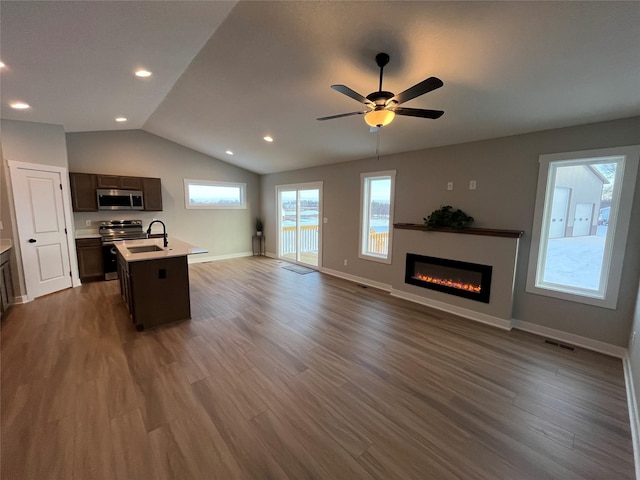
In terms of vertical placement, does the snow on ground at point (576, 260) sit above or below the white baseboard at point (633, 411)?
above

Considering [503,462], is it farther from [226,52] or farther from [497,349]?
[226,52]

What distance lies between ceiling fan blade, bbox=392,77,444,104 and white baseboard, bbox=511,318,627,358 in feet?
10.4

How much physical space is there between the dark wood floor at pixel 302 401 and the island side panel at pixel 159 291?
0.60ft

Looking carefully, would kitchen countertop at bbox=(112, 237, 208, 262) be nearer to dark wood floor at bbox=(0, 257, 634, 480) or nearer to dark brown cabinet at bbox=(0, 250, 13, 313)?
dark wood floor at bbox=(0, 257, 634, 480)

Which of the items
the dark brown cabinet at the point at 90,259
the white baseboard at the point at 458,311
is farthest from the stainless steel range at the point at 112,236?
the white baseboard at the point at 458,311

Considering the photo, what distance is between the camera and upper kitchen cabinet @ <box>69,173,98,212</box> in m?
5.02

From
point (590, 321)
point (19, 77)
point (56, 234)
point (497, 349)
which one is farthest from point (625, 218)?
point (56, 234)

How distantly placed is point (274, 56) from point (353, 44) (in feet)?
2.79

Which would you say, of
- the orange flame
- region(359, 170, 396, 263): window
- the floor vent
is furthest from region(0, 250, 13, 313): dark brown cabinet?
the floor vent

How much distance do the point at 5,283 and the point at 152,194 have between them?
2.78 m

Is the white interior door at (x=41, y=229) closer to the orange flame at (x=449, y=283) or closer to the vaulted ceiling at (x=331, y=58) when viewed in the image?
the vaulted ceiling at (x=331, y=58)

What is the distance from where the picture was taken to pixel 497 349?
293 centimetres

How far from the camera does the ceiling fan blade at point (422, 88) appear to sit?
1.75m

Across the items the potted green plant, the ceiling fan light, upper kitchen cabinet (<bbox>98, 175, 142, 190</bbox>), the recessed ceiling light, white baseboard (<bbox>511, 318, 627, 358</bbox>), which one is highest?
the recessed ceiling light
